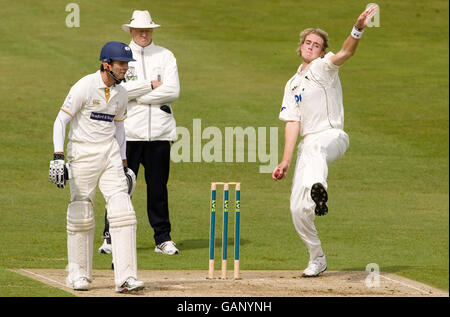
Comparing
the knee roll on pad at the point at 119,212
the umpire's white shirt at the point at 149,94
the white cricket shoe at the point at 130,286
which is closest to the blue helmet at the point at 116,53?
the knee roll on pad at the point at 119,212

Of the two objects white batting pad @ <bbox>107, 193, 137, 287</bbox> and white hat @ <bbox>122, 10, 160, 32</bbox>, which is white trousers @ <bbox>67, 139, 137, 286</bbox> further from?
white hat @ <bbox>122, 10, 160, 32</bbox>

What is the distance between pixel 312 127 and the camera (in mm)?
9953

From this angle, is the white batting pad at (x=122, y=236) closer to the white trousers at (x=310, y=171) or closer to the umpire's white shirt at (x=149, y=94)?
the white trousers at (x=310, y=171)

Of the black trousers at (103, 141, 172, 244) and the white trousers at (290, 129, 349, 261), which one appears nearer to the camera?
the white trousers at (290, 129, 349, 261)

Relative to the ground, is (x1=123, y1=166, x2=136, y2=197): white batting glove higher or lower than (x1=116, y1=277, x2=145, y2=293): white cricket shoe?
higher

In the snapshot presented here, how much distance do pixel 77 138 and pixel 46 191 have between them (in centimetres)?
711

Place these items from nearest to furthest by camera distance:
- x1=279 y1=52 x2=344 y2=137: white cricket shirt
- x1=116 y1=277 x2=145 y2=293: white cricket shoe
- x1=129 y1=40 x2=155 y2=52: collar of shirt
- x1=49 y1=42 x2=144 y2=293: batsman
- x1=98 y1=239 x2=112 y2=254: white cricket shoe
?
x1=116 y1=277 x2=145 y2=293: white cricket shoe
x1=49 y1=42 x2=144 y2=293: batsman
x1=279 y1=52 x2=344 y2=137: white cricket shirt
x1=98 y1=239 x2=112 y2=254: white cricket shoe
x1=129 y1=40 x2=155 y2=52: collar of shirt

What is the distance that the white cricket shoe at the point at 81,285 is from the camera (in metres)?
8.76

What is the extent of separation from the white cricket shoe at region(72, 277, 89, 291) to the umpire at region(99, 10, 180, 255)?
262 cm

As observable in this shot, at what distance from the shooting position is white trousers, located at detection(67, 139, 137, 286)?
28.8 feet

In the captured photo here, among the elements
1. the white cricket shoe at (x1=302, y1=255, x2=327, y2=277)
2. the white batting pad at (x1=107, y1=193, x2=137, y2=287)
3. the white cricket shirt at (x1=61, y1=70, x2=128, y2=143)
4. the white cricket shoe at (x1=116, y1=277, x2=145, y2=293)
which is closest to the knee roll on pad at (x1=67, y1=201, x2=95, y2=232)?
the white batting pad at (x1=107, y1=193, x2=137, y2=287)

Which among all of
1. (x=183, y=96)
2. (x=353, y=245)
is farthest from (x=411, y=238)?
(x=183, y=96)

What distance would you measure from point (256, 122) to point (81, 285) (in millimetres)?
12222
